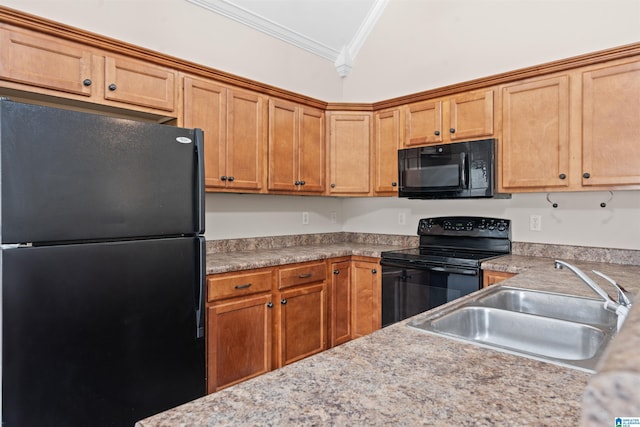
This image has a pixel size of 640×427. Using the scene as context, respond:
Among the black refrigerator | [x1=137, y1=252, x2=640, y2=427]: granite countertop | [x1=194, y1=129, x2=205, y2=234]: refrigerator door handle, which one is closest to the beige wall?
[x1=194, y1=129, x2=205, y2=234]: refrigerator door handle

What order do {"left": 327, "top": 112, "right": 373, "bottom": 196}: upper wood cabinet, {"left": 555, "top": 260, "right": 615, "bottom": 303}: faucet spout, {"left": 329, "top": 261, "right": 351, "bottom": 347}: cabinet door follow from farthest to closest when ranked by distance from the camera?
{"left": 327, "top": 112, "right": 373, "bottom": 196}: upper wood cabinet < {"left": 329, "top": 261, "right": 351, "bottom": 347}: cabinet door < {"left": 555, "top": 260, "right": 615, "bottom": 303}: faucet spout

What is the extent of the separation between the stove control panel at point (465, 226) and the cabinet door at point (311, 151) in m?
0.95

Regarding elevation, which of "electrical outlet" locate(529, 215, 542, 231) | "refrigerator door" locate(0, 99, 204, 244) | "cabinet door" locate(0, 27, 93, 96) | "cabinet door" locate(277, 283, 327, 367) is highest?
"cabinet door" locate(0, 27, 93, 96)

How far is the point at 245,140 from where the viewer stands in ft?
9.09

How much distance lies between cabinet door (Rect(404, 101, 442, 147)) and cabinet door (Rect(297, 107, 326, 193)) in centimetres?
72

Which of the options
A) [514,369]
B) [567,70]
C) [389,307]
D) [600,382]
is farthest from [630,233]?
[600,382]

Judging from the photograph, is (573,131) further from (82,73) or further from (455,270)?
(82,73)

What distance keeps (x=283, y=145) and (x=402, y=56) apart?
1.45 m

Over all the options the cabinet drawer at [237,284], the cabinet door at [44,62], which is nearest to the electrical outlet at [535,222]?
the cabinet drawer at [237,284]

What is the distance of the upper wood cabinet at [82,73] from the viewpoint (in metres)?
1.84

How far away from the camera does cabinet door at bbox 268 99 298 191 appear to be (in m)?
2.95

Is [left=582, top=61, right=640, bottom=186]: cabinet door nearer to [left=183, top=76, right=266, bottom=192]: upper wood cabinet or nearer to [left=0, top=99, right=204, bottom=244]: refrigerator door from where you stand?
[left=183, top=76, right=266, bottom=192]: upper wood cabinet

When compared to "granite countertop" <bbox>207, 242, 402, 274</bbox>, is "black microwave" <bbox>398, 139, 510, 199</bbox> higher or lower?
higher

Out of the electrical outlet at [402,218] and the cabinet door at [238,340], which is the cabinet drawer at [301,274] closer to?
the cabinet door at [238,340]
